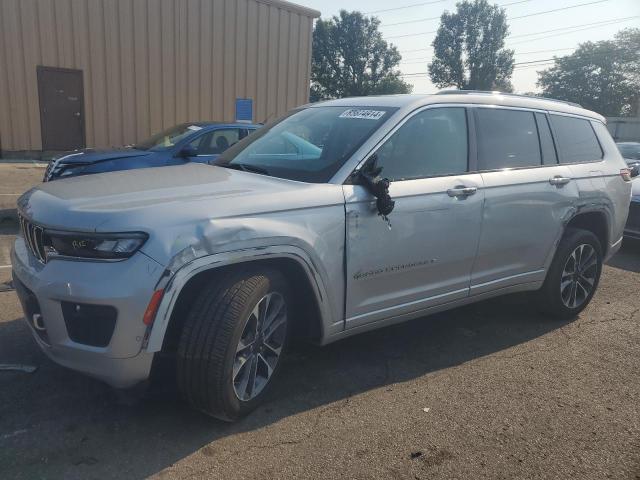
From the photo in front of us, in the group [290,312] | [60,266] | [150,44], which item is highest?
[150,44]

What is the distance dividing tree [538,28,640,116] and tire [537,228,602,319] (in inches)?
2531

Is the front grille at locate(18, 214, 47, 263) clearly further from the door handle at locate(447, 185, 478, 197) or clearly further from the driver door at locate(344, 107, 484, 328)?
the door handle at locate(447, 185, 478, 197)

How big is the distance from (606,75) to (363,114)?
69414mm

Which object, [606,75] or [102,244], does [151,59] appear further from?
[606,75]

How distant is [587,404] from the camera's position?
3.40 metres

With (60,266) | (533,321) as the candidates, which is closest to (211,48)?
(533,321)

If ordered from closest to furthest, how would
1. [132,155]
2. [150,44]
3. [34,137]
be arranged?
[132,155] < [34,137] < [150,44]

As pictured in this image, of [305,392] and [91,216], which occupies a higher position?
[91,216]

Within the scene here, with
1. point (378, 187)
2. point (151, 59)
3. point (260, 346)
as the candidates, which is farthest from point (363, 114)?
point (151, 59)

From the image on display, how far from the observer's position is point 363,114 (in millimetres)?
3758

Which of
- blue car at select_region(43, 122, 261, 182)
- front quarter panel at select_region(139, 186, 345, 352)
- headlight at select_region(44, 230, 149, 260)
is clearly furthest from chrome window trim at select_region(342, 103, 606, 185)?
blue car at select_region(43, 122, 261, 182)

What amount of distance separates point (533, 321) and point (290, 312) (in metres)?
2.56

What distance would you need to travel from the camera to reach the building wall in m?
13.5

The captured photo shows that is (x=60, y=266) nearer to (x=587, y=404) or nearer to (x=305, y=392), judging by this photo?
(x=305, y=392)
